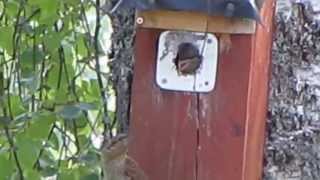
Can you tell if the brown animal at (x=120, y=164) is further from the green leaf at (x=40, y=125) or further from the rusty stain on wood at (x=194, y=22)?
the green leaf at (x=40, y=125)

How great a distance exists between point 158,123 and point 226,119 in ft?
0.33

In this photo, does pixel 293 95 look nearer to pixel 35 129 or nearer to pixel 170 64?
pixel 170 64

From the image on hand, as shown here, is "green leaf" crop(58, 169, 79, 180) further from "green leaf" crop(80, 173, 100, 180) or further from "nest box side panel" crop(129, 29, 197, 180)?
"nest box side panel" crop(129, 29, 197, 180)

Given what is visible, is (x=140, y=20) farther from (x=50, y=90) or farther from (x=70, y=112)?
(x=50, y=90)

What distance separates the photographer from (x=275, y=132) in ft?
A: 5.02

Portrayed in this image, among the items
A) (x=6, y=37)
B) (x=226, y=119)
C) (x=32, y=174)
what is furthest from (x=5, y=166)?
(x=226, y=119)

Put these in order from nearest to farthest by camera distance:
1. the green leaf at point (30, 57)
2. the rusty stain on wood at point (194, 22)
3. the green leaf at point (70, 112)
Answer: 1. the rusty stain on wood at point (194, 22)
2. the green leaf at point (70, 112)
3. the green leaf at point (30, 57)

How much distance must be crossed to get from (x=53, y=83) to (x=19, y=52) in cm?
11

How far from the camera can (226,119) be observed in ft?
4.48

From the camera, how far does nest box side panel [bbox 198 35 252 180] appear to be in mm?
1360

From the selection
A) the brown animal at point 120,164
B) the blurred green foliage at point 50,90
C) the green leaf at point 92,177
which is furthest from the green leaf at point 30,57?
the brown animal at point 120,164

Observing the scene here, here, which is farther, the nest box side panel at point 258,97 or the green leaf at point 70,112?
the green leaf at point 70,112

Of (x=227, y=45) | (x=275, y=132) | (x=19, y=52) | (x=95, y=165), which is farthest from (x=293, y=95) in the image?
(x=19, y=52)

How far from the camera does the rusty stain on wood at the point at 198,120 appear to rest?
1.36 metres
